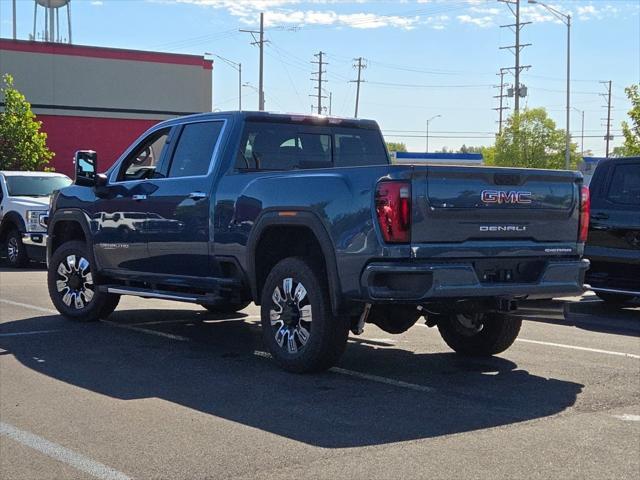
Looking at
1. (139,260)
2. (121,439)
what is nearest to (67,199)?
(139,260)

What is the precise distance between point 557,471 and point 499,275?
6.68 ft

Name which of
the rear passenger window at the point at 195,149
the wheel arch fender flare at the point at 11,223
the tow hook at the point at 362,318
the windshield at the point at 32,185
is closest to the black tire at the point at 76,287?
the rear passenger window at the point at 195,149

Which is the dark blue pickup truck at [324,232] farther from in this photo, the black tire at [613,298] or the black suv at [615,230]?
the black tire at [613,298]

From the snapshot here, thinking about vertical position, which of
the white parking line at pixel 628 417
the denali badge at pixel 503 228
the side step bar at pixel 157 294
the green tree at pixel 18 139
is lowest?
the white parking line at pixel 628 417

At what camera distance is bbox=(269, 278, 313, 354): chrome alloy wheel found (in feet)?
22.4

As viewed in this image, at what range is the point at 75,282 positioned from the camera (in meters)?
9.74

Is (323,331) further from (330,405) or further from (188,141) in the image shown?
(188,141)

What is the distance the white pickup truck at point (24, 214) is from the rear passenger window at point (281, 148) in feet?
33.5

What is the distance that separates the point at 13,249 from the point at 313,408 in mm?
13420

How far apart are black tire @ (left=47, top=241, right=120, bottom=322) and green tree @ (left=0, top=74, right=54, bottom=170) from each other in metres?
21.7

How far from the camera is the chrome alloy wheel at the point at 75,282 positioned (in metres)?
9.63

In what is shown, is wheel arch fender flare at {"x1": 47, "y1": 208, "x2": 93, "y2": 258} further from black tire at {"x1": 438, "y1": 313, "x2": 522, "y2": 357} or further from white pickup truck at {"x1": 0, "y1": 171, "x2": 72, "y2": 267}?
white pickup truck at {"x1": 0, "y1": 171, "x2": 72, "y2": 267}

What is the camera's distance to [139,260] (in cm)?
884

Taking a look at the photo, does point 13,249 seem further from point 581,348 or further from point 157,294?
point 581,348
